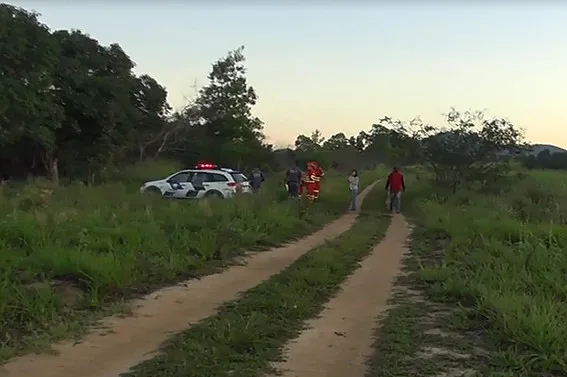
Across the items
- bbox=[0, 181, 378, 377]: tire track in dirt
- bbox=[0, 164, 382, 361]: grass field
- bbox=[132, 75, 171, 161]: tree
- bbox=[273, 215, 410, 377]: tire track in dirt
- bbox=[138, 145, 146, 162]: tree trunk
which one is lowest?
bbox=[0, 181, 378, 377]: tire track in dirt

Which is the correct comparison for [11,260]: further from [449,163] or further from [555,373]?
[449,163]

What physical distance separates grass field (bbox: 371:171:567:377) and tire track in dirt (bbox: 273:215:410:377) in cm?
18

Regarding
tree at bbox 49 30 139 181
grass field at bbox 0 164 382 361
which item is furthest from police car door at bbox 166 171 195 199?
tree at bbox 49 30 139 181

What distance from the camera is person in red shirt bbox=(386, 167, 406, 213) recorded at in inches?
907

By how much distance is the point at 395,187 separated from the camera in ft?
76.1

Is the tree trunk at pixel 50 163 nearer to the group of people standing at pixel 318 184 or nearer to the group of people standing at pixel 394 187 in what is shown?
the group of people standing at pixel 318 184

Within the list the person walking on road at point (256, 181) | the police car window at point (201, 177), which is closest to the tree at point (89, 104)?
the person walking on road at point (256, 181)

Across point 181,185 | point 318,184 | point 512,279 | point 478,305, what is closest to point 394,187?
point 318,184

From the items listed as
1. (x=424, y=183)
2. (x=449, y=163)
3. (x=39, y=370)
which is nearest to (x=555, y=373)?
(x=39, y=370)

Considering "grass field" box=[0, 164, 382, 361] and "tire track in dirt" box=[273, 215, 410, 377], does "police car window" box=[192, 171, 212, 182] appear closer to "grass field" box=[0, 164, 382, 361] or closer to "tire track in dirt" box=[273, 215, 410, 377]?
"grass field" box=[0, 164, 382, 361]

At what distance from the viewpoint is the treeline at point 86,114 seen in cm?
3047

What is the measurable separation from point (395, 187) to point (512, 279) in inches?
593

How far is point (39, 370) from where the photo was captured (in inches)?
203

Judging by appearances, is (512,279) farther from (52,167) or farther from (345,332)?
(52,167)
